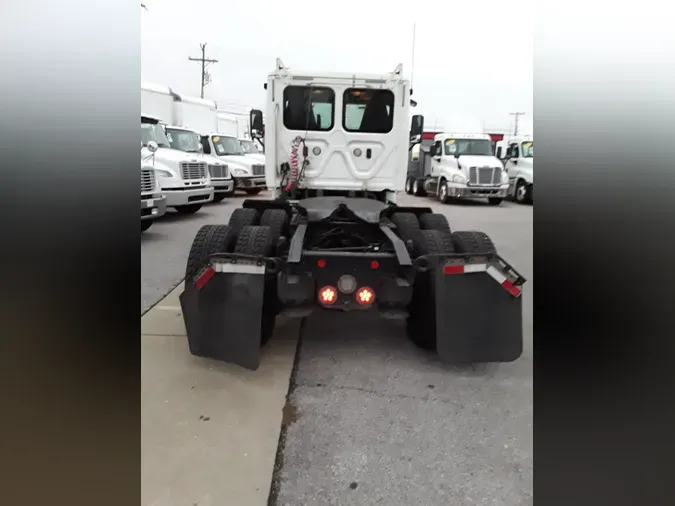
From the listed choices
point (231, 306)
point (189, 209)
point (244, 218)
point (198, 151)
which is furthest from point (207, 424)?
point (198, 151)

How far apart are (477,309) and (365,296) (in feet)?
2.58

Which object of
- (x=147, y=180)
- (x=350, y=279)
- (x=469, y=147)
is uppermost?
(x=469, y=147)

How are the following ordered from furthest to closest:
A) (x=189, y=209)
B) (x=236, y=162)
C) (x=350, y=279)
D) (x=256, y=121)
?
1. (x=236, y=162)
2. (x=189, y=209)
3. (x=256, y=121)
4. (x=350, y=279)

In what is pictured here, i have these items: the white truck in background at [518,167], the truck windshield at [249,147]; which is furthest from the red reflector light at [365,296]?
the truck windshield at [249,147]

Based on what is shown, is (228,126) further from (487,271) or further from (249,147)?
(487,271)

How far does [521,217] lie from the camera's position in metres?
13.1

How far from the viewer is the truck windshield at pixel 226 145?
16562 mm

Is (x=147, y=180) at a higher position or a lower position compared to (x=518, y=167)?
lower

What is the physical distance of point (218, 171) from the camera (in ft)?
46.5

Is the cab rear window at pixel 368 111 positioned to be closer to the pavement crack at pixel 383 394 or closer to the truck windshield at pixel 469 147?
the pavement crack at pixel 383 394

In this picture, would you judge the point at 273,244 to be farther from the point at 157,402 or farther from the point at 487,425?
the point at 487,425
